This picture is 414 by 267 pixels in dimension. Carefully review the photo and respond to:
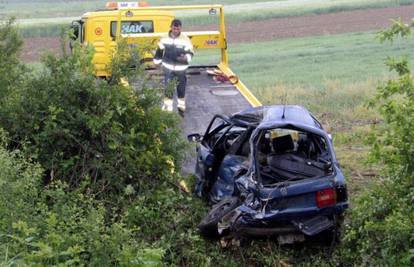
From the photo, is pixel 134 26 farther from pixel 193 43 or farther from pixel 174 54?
pixel 174 54

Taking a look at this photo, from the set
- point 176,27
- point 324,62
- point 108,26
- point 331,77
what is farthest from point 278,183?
point 324,62

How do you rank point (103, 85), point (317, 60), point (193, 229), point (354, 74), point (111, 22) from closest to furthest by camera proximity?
point (193, 229), point (103, 85), point (111, 22), point (354, 74), point (317, 60)

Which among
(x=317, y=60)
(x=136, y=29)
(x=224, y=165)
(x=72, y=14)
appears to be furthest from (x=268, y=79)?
(x=72, y=14)

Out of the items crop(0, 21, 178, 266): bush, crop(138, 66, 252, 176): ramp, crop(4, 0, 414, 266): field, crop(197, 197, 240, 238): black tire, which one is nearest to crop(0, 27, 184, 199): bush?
crop(0, 21, 178, 266): bush

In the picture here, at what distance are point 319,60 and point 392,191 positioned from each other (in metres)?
22.0

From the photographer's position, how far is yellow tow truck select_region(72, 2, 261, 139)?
13.8 metres

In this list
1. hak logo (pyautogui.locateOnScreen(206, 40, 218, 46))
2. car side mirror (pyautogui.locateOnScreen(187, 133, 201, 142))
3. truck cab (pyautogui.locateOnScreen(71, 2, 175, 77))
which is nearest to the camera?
car side mirror (pyautogui.locateOnScreen(187, 133, 201, 142))

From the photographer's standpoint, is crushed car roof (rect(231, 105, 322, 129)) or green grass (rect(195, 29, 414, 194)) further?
green grass (rect(195, 29, 414, 194))

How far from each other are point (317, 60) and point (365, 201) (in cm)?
2170

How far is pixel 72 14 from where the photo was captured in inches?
2571

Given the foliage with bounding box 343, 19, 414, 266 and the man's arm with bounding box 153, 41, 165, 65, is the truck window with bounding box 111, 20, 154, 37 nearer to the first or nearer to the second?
the man's arm with bounding box 153, 41, 165, 65

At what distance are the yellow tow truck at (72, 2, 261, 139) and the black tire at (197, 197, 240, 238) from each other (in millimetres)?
4340

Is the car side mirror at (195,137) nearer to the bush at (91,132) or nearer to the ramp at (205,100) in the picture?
the bush at (91,132)

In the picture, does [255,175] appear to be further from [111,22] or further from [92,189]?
[111,22]
